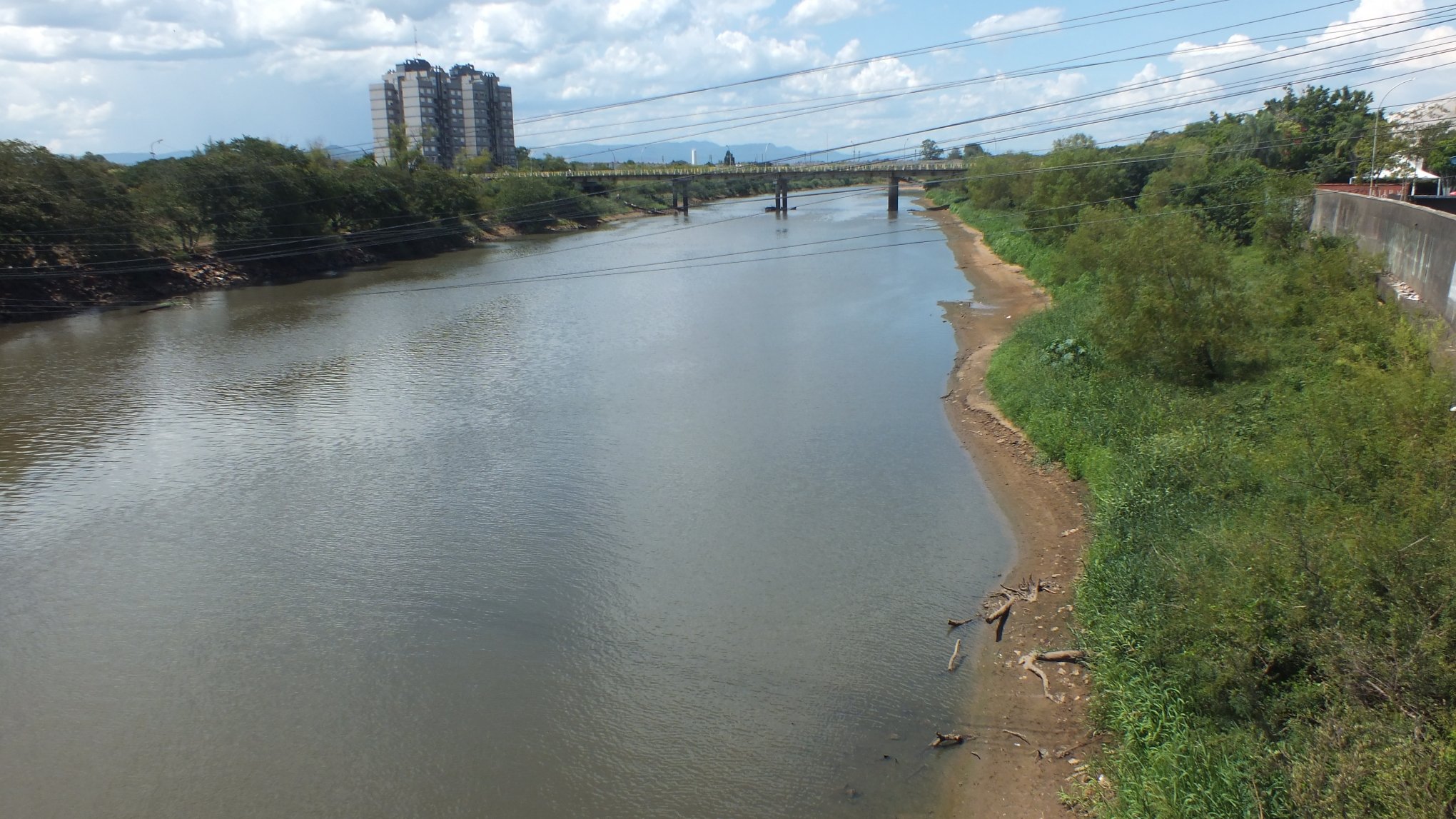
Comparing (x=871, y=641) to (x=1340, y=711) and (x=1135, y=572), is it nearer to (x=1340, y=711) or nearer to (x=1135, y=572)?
(x=1135, y=572)

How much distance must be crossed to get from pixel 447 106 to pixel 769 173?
6189 centimetres

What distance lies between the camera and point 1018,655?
9.27 metres

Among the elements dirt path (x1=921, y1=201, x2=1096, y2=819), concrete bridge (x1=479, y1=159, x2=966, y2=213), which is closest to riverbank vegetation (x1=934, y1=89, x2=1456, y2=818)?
dirt path (x1=921, y1=201, x2=1096, y2=819)

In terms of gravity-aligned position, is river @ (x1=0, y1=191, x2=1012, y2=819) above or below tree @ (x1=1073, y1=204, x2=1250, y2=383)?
below

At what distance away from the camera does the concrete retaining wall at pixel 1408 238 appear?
12445 mm

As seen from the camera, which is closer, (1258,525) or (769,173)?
(1258,525)

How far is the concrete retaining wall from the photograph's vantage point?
12445 millimetres

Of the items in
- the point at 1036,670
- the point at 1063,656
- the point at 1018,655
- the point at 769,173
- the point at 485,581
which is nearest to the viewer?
the point at 1036,670

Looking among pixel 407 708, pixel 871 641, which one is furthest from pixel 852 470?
pixel 407 708

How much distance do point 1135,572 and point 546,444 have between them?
32.2ft

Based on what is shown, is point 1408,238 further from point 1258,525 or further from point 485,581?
point 485,581

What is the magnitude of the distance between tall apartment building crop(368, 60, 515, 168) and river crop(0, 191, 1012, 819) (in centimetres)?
9238

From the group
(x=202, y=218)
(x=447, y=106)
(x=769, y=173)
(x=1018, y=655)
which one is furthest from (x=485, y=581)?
(x=447, y=106)

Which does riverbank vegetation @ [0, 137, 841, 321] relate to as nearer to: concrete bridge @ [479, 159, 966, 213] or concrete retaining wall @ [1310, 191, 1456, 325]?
concrete bridge @ [479, 159, 966, 213]
